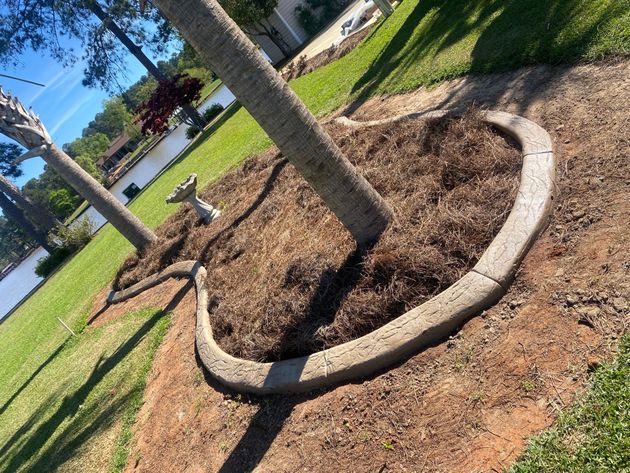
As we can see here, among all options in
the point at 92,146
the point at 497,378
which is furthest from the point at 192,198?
the point at 92,146

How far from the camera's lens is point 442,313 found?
3088mm

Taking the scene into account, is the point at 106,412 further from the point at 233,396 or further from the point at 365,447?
the point at 365,447

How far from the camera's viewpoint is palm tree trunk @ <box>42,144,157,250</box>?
10.2 metres

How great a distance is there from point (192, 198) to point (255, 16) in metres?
21.1

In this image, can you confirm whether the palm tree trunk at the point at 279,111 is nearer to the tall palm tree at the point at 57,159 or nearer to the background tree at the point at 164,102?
the tall palm tree at the point at 57,159

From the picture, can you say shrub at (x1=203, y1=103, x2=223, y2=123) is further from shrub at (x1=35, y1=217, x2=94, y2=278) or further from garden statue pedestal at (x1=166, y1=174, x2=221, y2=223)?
Result: garden statue pedestal at (x1=166, y1=174, x2=221, y2=223)

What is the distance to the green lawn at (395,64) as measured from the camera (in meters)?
5.07

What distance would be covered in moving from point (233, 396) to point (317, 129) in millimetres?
2531

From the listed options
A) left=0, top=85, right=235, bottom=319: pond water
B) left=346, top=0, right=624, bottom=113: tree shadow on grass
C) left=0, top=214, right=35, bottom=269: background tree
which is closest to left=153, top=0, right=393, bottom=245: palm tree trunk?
left=346, top=0, right=624, bottom=113: tree shadow on grass

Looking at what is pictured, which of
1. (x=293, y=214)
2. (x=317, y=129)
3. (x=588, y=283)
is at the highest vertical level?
(x=317, y=129)

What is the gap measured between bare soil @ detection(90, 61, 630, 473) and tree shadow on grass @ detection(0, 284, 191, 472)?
158cm

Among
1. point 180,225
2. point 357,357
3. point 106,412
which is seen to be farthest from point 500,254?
point 180,225

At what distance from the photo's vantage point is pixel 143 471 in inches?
164

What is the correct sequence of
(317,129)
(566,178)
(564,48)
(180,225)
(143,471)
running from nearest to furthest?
1. (566,178)
2. (317,129)
3. (143,471)
4. (564,48)
5. (180,225)
